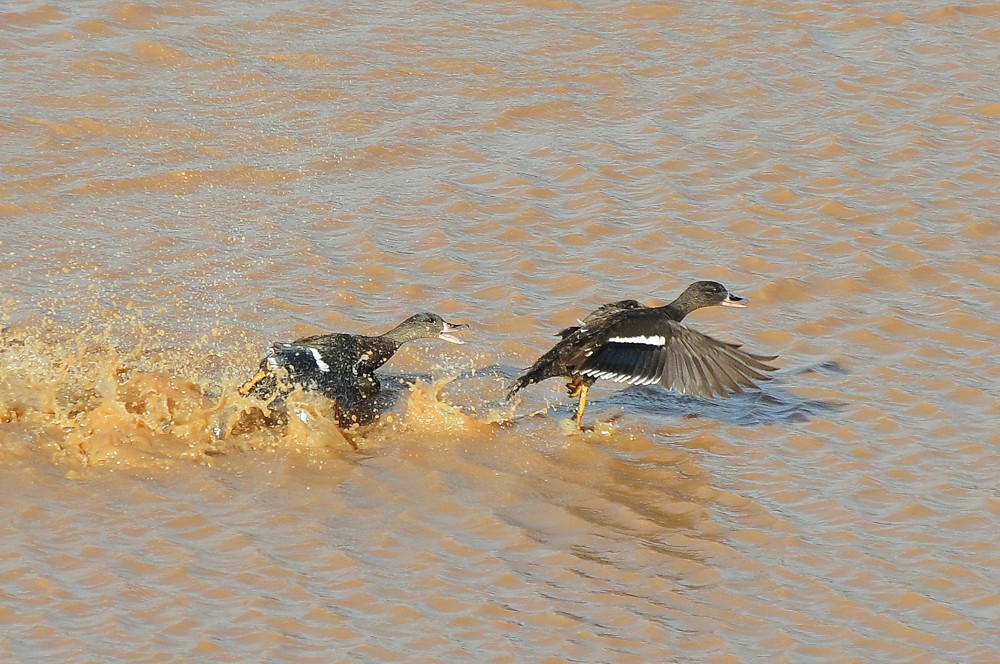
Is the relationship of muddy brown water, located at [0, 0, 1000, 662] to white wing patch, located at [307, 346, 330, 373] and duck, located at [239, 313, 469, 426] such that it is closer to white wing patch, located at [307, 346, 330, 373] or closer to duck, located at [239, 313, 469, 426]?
duck, located at [239, 313, 469, 426]

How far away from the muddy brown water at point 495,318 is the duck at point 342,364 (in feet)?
0.64

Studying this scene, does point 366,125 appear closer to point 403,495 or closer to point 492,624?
point 403,495

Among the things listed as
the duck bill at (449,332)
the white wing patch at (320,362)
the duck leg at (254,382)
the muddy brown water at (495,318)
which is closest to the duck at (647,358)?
the muddy brown water at (495,318)

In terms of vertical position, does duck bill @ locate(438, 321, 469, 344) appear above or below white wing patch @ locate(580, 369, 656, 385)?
above

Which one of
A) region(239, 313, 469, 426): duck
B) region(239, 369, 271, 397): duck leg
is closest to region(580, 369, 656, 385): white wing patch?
region(239, 313, 469, 426): duck

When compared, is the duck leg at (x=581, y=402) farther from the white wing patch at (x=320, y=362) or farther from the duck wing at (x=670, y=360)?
the white wing patch at (x=320, y=362)

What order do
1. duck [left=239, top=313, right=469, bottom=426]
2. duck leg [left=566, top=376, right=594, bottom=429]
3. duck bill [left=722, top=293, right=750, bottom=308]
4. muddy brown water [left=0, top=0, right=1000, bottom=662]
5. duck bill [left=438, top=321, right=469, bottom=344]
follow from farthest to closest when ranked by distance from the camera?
1. duck bill [left=722, top=293, right=750, bottom=308]
2. duck bill [left=438, top=321, right=469, bottom=344]
3. duck leg [left=566, top=376, right=594, bottom=429]
4. duck [left=239, top=313, right=469, bottom=426]
5. muddy brown water [left=0, top=0, right=1000, bottom=662]

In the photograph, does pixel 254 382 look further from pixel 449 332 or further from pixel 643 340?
pixel 643 340

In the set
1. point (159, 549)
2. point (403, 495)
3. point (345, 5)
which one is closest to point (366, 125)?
point (345, 5)

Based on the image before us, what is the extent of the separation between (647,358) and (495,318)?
1463 millimetres

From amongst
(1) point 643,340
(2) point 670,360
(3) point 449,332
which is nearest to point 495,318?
(3) point 449,332

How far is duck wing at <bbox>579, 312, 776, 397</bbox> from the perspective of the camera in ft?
Result: 26.3

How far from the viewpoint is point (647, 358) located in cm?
812

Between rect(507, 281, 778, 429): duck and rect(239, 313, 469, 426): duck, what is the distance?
2.35 ft
